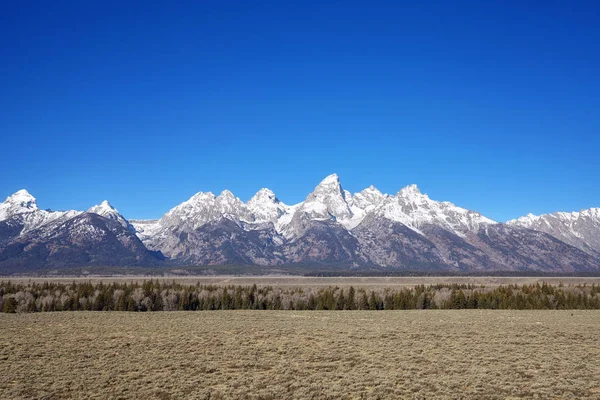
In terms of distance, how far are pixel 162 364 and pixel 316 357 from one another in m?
9.40

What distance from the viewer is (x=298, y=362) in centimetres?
2992

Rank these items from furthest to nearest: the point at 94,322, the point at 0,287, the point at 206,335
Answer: the point at 0,287
the point at 94,322
the point at 206,335

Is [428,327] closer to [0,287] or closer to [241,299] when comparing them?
[241,299]

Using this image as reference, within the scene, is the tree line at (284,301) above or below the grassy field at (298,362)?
below

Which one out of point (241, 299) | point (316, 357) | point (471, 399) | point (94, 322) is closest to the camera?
point (471, 399)

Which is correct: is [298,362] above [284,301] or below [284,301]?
above

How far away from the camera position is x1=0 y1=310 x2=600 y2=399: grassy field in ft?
75.9

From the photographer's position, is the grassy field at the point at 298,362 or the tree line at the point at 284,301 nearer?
the grassy field at the point at 298,362

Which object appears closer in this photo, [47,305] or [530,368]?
[530,368]

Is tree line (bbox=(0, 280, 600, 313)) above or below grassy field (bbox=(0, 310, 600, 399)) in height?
below

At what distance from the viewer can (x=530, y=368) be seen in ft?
91.2

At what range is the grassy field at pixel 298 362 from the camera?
23.1 m

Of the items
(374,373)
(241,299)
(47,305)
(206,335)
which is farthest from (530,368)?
(47,305)

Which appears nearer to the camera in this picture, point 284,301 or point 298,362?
point 298,362
